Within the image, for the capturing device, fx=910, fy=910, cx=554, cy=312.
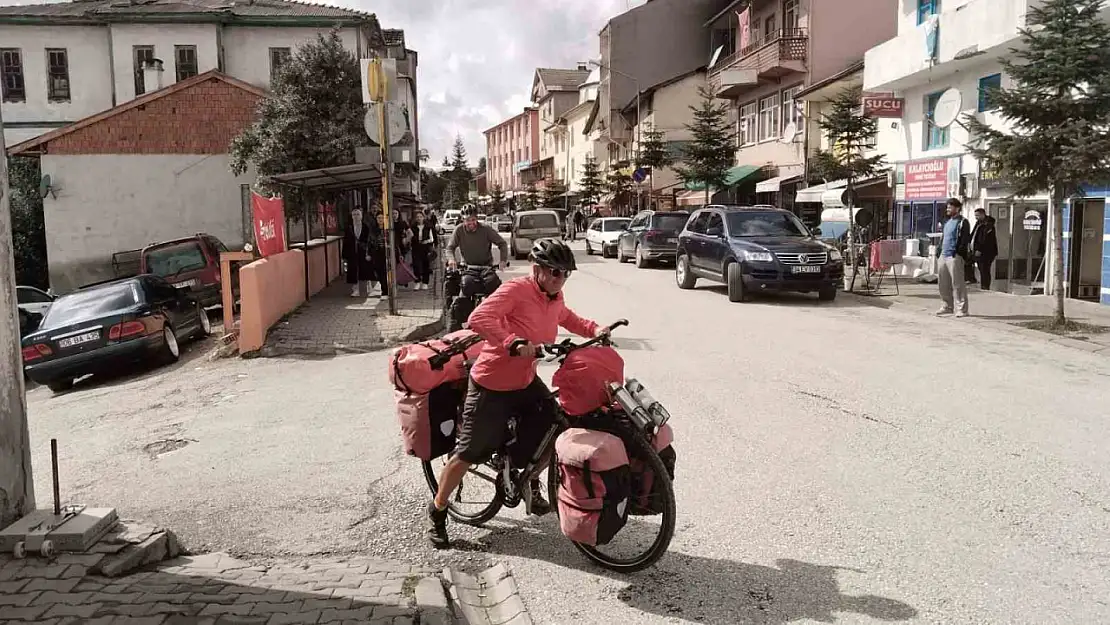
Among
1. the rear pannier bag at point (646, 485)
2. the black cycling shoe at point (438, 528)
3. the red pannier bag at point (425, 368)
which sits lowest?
the black cycling shoe at point (438, 528)

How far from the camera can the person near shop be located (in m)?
15.2

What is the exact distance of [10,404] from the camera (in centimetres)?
457

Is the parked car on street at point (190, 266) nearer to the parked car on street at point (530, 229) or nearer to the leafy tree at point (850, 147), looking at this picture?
the leafy tree at point (850, 147)

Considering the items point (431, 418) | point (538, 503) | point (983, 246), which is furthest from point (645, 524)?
point (983, 246)

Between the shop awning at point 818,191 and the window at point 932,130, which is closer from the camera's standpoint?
the window at point 932,130

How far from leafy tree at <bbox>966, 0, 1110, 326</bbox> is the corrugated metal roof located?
25661mm

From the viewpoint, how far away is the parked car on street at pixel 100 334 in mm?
12562

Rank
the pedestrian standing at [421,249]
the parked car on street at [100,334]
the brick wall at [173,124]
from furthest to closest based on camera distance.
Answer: the brick wall at [173,124], the pedestrian standing at [421,249], the parked car on street at [100,334]

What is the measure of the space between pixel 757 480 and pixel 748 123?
34554mm

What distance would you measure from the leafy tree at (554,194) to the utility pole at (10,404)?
72.4 meters

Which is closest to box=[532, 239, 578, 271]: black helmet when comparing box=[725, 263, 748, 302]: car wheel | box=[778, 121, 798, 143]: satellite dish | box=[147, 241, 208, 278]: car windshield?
box=[725, 263, 748, 302]: car wheel

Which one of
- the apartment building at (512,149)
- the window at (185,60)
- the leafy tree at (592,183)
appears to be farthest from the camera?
the apartment building at (512,149)

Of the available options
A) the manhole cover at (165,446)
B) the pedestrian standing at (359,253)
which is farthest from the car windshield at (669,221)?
the manhole cover at (165,446)

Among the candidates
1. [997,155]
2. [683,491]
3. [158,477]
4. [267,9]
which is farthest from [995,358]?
[267,9]
